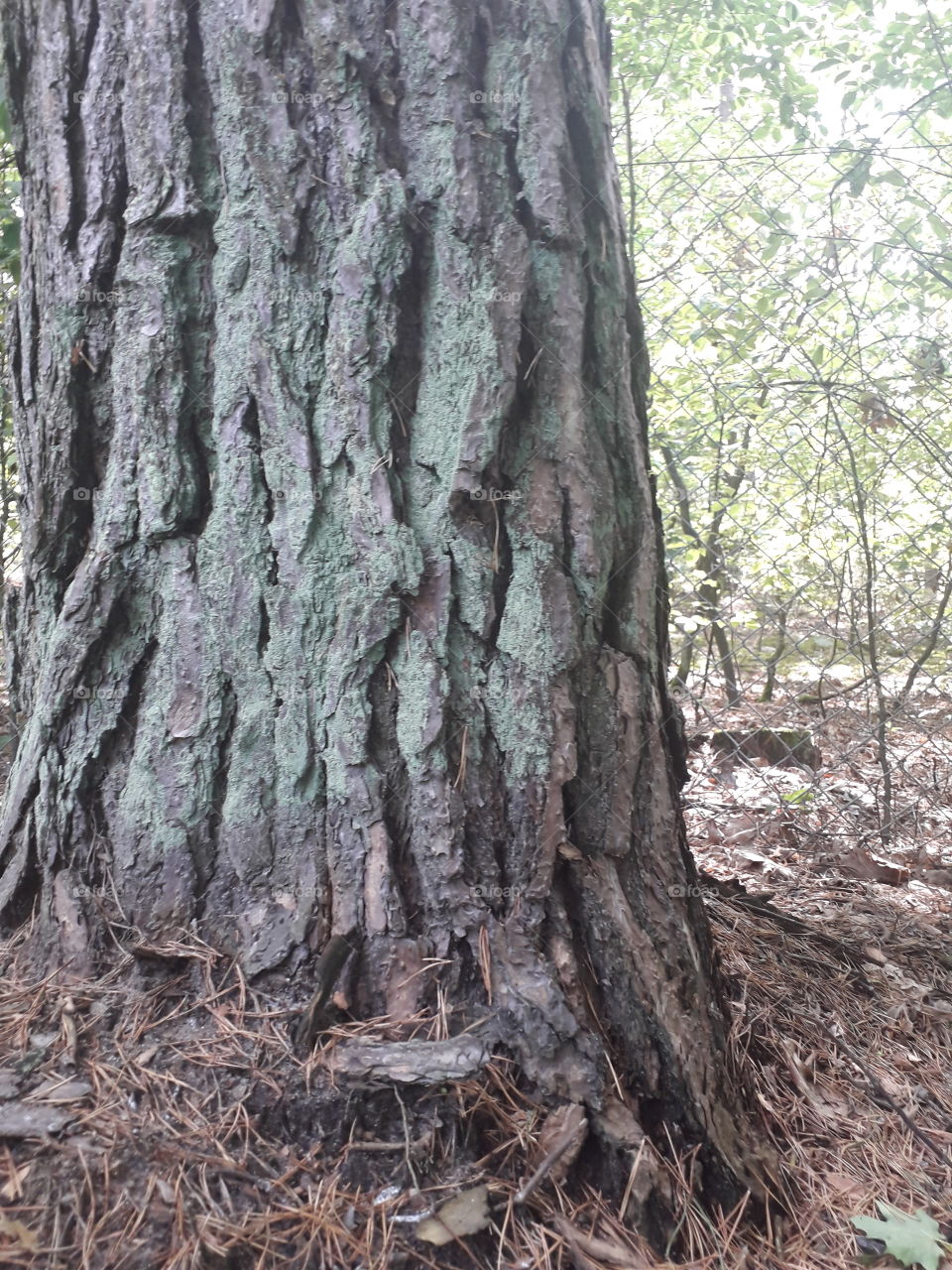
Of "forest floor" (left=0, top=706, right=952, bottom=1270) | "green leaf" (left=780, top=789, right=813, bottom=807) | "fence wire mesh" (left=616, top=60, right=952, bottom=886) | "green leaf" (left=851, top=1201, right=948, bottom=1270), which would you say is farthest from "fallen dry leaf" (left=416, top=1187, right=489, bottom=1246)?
"green leaf" (left=780, top=789, right=813, bottom=807)

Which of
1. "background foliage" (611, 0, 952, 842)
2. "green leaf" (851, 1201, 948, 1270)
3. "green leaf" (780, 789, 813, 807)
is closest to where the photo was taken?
"green leaf" (851, 1201, 948, 1270)

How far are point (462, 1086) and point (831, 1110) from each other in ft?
2.39

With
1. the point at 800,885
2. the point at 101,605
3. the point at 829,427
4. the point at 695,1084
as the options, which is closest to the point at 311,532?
the point at 101,605

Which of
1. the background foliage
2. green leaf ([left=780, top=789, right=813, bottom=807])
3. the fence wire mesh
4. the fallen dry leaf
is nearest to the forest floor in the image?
the fallen dry leaf

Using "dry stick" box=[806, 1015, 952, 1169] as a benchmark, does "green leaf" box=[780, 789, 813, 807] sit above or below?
above

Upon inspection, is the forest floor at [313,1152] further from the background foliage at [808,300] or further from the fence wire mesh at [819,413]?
the background foliage at [808,300]

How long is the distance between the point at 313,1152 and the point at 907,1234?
2.76ft

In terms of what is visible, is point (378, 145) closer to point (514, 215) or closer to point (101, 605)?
point (514, 215)

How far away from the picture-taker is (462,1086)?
1.14 metres

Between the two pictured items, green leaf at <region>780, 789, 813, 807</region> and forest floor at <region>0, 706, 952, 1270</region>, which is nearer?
forest floor at <region>0, 706, 952, 1270</region>

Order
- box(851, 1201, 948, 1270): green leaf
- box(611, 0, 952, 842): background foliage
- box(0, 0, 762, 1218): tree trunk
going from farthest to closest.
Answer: box(611, 0, 952, 842): background foliage < box(0, 0, 762, 1218): tree trunk < box(851, 1201, 948, 1270): green leaf

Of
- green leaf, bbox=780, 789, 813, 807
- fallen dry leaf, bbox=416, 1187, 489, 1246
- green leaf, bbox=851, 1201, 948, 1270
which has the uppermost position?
green leaf, bbox=780, 789, 813, 807

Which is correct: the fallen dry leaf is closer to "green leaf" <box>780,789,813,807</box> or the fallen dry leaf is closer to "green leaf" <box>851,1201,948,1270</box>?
"green leaf" <box>851,1201,948,1270</box>

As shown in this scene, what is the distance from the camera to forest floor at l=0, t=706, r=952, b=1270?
1.02 m
